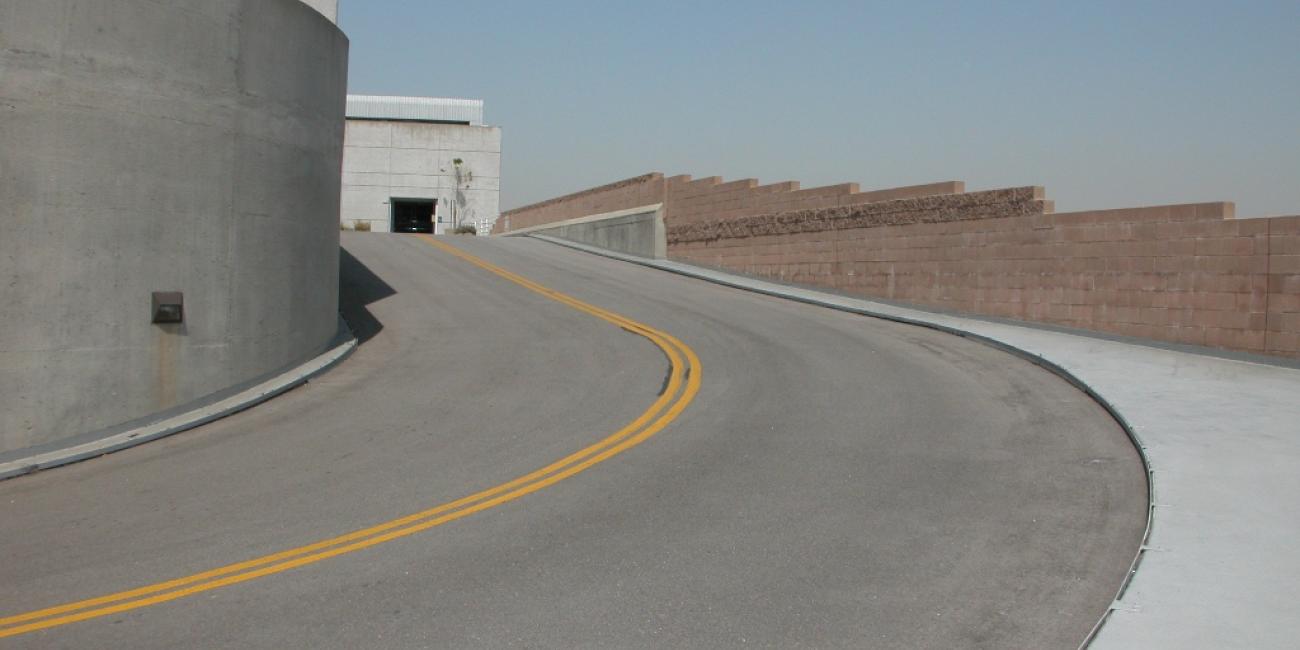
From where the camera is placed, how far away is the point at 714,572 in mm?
6395

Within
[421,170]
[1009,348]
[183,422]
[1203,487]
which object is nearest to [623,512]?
[1203,487]

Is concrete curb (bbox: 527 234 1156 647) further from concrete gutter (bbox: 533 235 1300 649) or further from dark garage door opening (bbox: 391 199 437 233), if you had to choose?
dark garage door opening (bbox: 391 199 437 233)

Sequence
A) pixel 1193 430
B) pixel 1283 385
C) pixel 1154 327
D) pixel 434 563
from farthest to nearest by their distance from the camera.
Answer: pixel 1154 327 < pixel 1283 385 < pixel 1193 430 < pixel 434 563

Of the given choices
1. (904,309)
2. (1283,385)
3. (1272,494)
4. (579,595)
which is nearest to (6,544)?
(579,595)

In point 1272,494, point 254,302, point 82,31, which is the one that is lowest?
point 1272,494

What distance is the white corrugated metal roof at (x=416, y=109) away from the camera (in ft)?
201

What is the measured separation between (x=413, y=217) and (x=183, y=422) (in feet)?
175

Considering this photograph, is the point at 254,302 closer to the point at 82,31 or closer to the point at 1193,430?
the point at 82,31

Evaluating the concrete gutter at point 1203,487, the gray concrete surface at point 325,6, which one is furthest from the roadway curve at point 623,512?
the gray concrete surface at point 325,6

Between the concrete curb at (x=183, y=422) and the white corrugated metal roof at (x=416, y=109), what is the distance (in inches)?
1971

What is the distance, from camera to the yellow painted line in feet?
19.3

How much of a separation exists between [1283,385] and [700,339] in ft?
26.6

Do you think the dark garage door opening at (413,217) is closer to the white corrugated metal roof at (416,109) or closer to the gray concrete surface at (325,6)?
the white corrugated metal roof at (416,109)

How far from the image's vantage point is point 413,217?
62.9 metres
